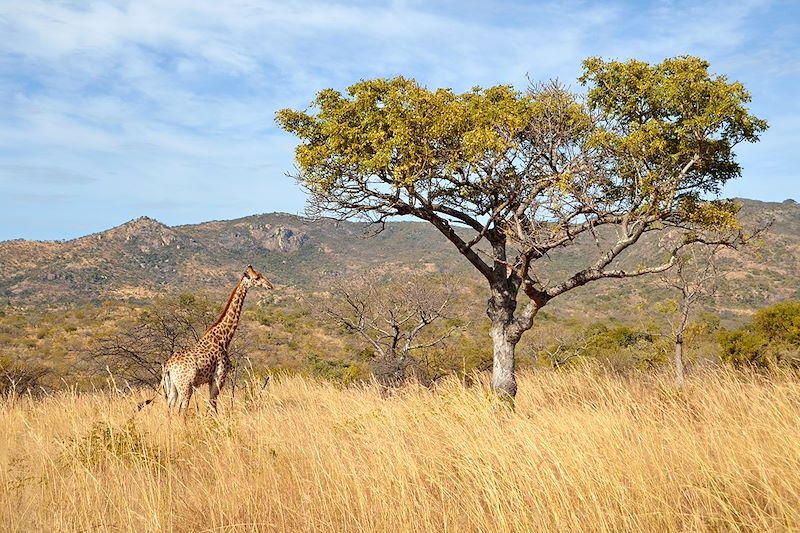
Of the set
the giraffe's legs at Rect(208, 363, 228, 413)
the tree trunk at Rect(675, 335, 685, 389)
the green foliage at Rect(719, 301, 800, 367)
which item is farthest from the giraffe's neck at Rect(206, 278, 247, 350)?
the green foliage at Rect(719, 301, 800, 367)

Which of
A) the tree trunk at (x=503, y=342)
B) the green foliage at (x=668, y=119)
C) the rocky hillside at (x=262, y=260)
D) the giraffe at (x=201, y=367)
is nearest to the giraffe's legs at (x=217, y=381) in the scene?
the giraffe at (x=201, y=367)

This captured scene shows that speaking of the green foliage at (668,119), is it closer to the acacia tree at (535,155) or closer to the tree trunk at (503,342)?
the acacia tree at (535,155)

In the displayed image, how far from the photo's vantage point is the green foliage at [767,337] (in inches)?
952

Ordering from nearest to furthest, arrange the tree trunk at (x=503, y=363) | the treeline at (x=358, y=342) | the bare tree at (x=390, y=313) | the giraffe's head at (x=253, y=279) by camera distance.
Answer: the tree trunk at (x=503, y=363) < the giraffe's head at (x=253, y=279) < the bare tree at (x=390, y=313) < the treeline at (x=358, y=342)

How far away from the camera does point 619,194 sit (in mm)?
10930

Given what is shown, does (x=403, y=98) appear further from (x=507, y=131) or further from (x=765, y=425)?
(x=765, y=425)

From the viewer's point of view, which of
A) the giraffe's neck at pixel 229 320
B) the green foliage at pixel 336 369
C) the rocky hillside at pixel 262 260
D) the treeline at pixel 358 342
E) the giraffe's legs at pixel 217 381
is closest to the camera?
the giraffe's legs at pixel 217 381

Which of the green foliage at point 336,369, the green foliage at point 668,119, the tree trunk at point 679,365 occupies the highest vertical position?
the green foliage at point 668,119

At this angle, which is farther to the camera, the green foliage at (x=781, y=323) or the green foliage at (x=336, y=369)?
the green foliage at (x=781, y=323)

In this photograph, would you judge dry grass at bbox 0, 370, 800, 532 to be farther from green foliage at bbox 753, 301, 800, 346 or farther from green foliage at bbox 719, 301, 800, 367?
green foliage at bbox 753, 301, 800, 346

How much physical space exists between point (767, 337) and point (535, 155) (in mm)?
A: 21211

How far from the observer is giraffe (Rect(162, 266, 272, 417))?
28.9 ft

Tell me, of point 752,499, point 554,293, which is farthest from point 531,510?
point 554,293

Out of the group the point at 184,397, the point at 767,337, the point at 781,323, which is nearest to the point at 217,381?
the point at 184,397
